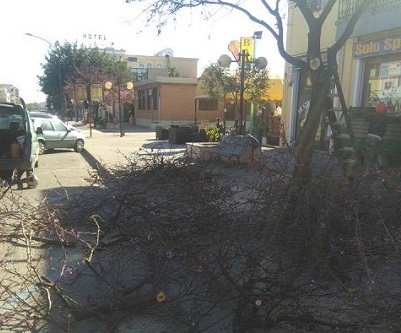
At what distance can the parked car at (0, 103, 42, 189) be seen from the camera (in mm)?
8828

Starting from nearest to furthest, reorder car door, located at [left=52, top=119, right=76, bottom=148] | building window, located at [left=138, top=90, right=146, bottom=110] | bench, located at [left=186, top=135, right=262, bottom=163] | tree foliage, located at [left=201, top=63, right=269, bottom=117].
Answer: bench, located at [left=186, top=135, right=262, bottom=163] → car door, located at [left=52, top=119, right=76, bottom=148] → tree foliage, located at [left=201, top=63, right=269, bottom=117] → building window, located at [left=138, top=90, right=146, bottom=110]

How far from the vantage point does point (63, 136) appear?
16531mm

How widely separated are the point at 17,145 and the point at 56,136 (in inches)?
300

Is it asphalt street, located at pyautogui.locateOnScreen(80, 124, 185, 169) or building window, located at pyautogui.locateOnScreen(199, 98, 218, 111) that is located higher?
building window, located at pyautogui.locateOnScreen(199, 98, 218, 111)

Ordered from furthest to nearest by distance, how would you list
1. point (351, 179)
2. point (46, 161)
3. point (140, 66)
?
point (140, 66)
point (46, 161)
point (351, 179)

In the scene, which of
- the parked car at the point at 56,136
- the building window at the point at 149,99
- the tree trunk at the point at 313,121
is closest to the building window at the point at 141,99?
the building window at the point at 149,99

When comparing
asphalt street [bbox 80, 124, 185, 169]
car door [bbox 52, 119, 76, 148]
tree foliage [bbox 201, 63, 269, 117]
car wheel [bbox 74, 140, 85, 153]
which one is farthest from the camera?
tree foliage [bbox 201, 63, 269, 117]

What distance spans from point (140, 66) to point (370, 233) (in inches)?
3354

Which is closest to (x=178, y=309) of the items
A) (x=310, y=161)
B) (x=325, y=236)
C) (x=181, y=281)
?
(x=181, y=281)

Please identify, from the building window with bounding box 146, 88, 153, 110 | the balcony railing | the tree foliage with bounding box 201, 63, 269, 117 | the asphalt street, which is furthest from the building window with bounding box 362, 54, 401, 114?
the building window with bounding box 146, 88, 153, 110

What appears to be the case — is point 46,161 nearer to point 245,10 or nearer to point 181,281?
point 245,10

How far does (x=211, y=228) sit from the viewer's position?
419 cm

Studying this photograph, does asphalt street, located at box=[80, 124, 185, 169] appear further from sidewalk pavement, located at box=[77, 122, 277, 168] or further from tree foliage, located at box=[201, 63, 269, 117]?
tree foliage, located at box=[201, 63, 269, 117]

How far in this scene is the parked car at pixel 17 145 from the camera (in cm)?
883
